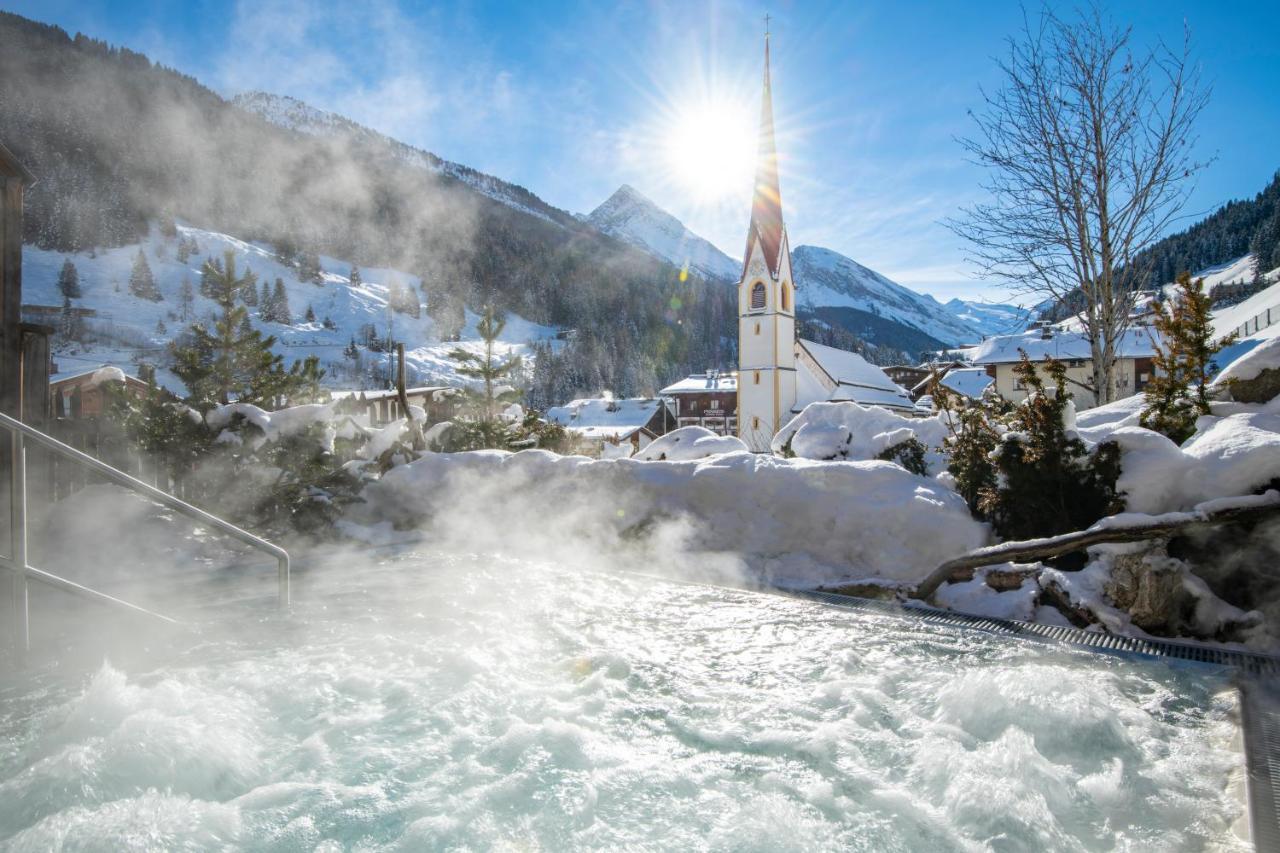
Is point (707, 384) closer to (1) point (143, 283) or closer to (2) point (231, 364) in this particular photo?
(2) point (231, 364)

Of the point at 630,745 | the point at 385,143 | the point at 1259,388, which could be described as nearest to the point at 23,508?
the point at 630,745

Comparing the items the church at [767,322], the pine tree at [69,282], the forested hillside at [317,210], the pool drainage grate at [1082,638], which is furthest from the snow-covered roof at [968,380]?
the pine tree at [69,282]

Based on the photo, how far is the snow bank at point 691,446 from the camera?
8180 millimetres

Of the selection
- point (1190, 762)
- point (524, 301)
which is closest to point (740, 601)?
point (1190, 762)

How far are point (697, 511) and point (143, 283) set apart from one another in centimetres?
11637

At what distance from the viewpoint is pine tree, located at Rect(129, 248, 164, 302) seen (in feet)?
307

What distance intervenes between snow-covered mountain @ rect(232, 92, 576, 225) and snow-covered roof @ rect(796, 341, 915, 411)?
131 m

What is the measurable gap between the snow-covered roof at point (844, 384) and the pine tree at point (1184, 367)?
29.1 metres

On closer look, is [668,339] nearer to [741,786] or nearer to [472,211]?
[472,211]

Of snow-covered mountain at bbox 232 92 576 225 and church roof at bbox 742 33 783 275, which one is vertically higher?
snow-covered mountain at bbox 232 92 576 225

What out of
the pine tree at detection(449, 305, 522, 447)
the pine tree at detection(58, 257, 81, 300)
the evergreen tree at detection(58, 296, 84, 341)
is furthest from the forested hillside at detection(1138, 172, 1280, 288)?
the pine tree at detection(58, 257, 81, 300)

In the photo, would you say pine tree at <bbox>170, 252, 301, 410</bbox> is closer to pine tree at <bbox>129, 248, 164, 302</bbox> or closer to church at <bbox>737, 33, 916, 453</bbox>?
church at <bbox>737, 33, 916, 453</bbox>

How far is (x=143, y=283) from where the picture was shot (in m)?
94.1

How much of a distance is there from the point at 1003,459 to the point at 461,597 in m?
4.36
